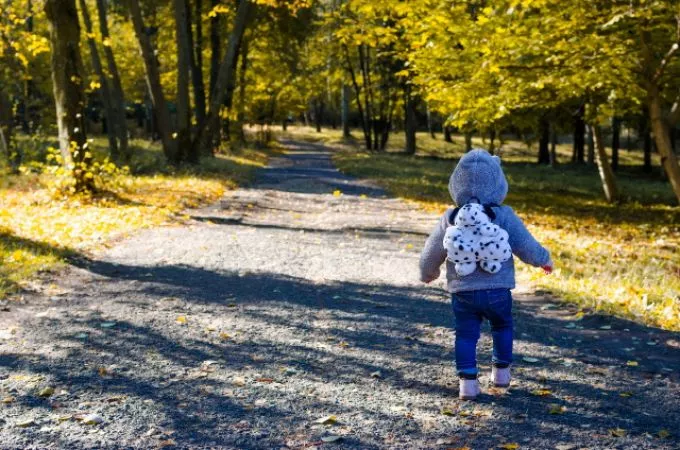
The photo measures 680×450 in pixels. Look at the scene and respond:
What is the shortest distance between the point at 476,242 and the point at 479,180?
0.40 meters

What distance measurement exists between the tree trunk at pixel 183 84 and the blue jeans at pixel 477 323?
17312mm

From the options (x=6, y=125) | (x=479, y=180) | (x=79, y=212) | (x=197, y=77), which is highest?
(x=197, y=77)

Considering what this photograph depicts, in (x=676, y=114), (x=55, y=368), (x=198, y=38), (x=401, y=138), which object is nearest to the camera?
(x=55, y=368)

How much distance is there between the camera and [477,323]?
429cm

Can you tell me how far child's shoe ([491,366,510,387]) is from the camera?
4.35 meters

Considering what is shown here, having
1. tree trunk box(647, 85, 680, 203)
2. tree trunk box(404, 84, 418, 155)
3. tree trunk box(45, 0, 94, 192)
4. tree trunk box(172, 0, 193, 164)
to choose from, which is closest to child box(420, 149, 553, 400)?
tree trunk box(647, 85, 680, 203)

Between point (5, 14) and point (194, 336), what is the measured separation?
10836 millimetres

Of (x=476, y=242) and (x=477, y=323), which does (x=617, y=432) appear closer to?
(x=477, y=323)

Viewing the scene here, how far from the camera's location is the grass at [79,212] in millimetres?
8008

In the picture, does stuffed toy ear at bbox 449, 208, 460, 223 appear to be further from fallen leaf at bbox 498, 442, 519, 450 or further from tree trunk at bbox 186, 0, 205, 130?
tree trunk at bbox 186, 0, 205, 130

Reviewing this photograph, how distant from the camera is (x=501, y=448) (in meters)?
3.45

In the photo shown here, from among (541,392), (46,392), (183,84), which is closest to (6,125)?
(183,84)

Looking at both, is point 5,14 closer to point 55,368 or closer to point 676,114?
point 55,368

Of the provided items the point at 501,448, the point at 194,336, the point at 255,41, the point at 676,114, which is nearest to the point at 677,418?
the point at 501,448
